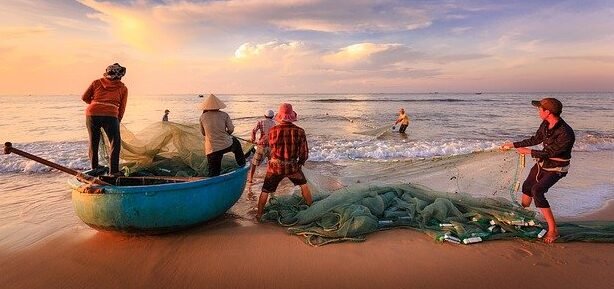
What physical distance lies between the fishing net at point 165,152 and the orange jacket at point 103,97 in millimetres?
719

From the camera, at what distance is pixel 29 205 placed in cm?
655

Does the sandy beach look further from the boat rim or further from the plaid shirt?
the plaid shirt

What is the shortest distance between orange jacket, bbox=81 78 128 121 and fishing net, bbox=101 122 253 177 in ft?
2.36

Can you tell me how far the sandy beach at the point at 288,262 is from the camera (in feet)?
12.3

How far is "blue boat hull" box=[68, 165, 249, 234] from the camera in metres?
4.34

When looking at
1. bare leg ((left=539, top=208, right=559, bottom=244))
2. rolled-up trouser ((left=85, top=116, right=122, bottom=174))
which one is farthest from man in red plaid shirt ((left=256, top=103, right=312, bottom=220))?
bare leg ((left=539, top=208, right=559, bottom=244))

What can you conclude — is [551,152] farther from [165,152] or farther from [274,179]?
[165,152]

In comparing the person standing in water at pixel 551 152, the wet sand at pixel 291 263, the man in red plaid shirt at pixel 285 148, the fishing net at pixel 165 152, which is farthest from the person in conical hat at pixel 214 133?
the person standing in water at pixel 551 152

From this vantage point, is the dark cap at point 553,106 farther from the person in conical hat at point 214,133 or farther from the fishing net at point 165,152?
the fishing net at point 165,152

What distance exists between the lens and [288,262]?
4160 millimetres

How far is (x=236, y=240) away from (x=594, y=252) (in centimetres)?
405

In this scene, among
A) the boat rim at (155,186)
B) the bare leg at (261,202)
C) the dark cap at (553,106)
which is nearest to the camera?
the boat rim at (155,186)

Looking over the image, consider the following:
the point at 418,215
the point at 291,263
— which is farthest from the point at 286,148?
the point at 418,215

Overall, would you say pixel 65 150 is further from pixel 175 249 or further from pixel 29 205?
pixel 175 249
